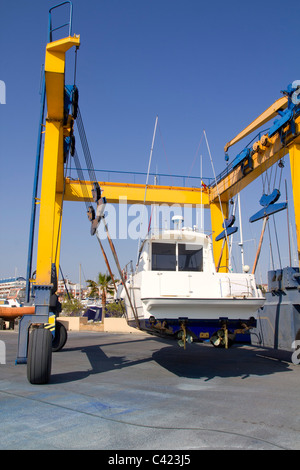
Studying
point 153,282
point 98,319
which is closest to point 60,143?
point 153,282

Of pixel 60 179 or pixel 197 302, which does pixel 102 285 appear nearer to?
pixel 60 179

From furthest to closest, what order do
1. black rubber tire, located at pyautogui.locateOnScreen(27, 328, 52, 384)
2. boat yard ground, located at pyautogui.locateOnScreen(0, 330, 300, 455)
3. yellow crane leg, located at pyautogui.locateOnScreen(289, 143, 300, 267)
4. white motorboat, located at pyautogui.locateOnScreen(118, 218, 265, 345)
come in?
1. yellow crane leg, located at pyautogui.locateOnScreen(289, 143, 300, 267)
2. white motorboat, located at pyautogui.locateOnScreen(118, 218, 265, 345)
3. black rubber tire, located at pyautogui.locateOnScreen(27, 328, 52, 384)
4. boat yard ground, located at pyautogui.locateOnScreen(0, 330, 300, 455)

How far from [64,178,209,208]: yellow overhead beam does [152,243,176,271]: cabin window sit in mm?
7650

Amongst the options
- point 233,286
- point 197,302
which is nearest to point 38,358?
point 197,302

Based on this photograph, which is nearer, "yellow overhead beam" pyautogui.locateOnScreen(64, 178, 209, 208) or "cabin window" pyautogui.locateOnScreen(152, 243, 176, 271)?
"cabin window" pyautogui.locateOnScreen(152, 243, 176, 271)

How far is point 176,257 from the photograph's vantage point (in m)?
8.57

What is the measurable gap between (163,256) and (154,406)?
157 inches

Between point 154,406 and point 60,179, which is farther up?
point 60,179

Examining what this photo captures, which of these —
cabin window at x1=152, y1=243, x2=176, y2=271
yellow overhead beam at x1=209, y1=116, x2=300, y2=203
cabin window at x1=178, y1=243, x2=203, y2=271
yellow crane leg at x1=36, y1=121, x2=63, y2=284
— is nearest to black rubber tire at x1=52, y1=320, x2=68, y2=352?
yellow crane leg at x1=36, y1=121, x2=63, y2=284

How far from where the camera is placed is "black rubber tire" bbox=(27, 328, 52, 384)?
21.2ft

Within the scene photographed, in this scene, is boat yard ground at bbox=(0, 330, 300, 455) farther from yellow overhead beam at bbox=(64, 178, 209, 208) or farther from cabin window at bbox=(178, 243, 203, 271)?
yellow overhead beam at bbox=(64, 178, 209, 208)
